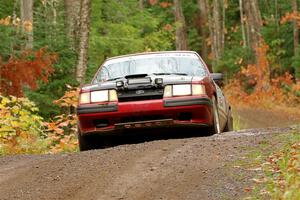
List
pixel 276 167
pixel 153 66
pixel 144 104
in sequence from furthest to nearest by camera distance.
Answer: pixel 153 66 < pixel 144 104 < pixel 276 167

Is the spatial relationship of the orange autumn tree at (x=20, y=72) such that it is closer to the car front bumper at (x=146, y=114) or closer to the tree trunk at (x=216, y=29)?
the car front bumper at (x=146, y=114)

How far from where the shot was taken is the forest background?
1261cm

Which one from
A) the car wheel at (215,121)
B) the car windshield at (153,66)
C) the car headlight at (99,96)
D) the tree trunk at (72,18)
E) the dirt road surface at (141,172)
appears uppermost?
the tree trunk at (72,18)

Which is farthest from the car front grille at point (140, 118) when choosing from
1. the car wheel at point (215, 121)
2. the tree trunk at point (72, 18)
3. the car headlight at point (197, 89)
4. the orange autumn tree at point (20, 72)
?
the tree trunk at point (72, 18)

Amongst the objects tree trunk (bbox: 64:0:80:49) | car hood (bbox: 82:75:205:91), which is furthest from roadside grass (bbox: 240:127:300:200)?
tree trunk (bbox: 64:0:80:49)

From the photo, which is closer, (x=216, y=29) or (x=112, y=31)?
(x=112, y=31)

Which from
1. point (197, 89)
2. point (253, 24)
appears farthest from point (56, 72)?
point (253, 24)

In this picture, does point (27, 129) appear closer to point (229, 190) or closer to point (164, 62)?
point (164, 62)

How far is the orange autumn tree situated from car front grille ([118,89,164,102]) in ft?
13.4

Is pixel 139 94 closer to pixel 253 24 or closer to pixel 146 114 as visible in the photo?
pixel 146 114

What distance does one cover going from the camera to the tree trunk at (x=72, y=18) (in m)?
14.8

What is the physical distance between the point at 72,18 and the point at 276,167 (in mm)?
8819

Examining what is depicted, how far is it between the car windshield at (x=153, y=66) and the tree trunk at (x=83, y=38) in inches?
141

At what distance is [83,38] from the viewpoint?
15.0 meters
